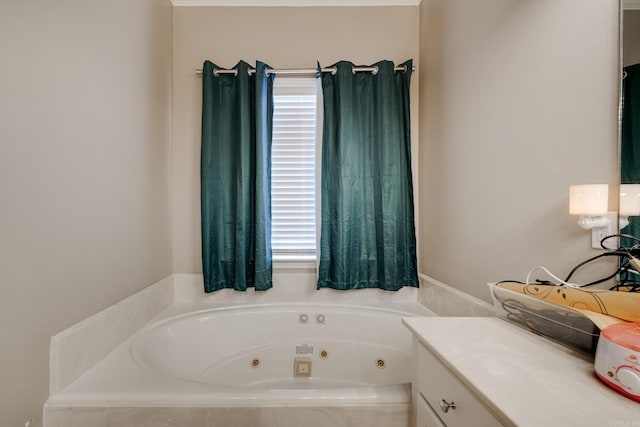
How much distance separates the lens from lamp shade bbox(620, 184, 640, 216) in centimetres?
72

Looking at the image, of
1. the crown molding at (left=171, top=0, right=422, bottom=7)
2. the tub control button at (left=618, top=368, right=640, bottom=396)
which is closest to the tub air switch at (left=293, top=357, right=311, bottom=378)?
the tub control button at (left=618, top=368, right=640, bottom=396)

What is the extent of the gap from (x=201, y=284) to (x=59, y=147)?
1.20 m

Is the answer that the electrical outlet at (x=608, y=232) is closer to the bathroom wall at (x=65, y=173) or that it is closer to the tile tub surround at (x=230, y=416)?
the tile tub surround at (x=230, y=416)

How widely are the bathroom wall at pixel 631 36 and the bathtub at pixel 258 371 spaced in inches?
48.6

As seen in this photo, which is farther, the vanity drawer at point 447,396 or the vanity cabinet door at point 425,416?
the vanity cabinet door at point 425,416

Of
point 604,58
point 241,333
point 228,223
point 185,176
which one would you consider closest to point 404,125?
point 604,58

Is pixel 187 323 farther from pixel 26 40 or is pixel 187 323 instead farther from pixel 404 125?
pixel 404 125

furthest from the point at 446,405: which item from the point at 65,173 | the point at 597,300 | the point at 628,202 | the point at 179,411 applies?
the point at 65,173

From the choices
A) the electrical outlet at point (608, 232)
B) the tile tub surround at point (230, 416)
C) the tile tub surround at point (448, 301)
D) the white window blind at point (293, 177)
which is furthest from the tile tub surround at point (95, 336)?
the electrical outlet at point (608, 232)

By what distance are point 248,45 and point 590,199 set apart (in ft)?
6.85

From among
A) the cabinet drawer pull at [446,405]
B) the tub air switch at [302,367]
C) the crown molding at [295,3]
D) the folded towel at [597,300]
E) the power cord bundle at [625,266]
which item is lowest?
the tub air switch at [302,367]

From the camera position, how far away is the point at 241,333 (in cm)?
169

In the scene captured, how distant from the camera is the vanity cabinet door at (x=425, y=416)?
726 millimetres

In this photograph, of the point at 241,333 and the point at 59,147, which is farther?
the point at 241,333
